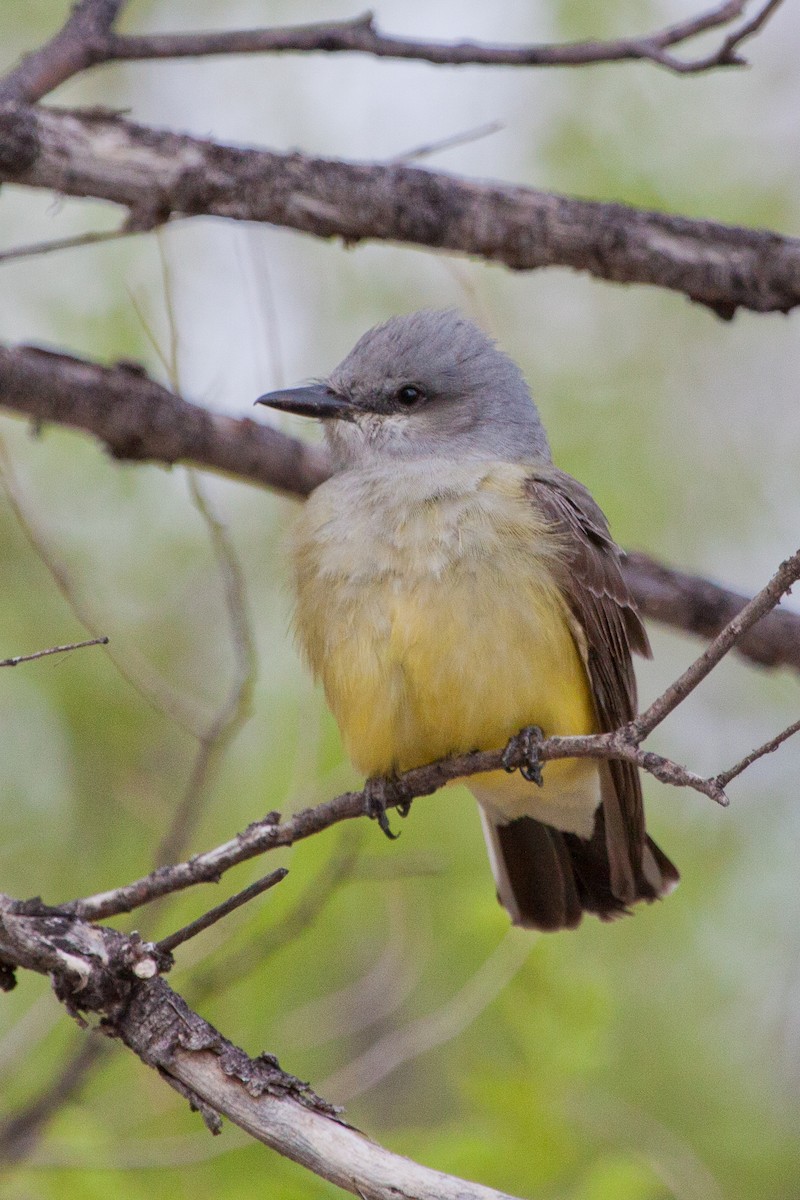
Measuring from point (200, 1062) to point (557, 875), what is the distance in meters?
2.31

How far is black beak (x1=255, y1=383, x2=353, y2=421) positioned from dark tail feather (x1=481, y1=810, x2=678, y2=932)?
163cm

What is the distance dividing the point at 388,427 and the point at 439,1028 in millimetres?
2183

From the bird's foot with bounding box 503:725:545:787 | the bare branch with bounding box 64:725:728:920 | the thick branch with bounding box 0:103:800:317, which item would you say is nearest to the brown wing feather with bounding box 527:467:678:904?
the bird's foot with bounding box 503:725:545:787

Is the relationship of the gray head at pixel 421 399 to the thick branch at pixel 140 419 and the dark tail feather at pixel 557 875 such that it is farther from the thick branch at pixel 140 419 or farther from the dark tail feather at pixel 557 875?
the dark tail feather at pixel 557 875

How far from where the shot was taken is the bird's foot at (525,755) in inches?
156

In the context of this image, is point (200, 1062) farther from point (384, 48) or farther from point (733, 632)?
point (384, 48)

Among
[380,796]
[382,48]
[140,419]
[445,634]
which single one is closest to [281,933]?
[380,796]

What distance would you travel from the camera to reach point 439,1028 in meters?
5.03

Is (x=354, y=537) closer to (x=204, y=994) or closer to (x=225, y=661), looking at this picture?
(x=204, y=994)

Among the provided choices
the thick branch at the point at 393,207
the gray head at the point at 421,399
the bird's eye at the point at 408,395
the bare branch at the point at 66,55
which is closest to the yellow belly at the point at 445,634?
the gray head at the point at 421,399

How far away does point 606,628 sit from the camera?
14.7 feet

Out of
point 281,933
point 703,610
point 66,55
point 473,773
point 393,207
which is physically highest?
point 66,55

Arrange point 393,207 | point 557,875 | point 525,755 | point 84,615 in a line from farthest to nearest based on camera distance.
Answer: point 557,875 → point 84,615 → point 393,207 → point 525,755

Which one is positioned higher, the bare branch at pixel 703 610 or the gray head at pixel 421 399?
the gray head at pixel 421 399
